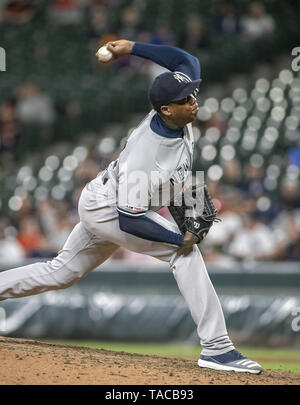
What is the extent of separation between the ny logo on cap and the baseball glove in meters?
0.68

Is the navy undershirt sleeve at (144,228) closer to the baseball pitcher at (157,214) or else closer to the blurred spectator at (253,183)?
the baseball pitcher at (157,214)

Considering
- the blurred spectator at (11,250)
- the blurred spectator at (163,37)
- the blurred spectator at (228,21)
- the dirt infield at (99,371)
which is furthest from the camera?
the blurred spectator at (228,21)

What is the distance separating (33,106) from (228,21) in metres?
3.87

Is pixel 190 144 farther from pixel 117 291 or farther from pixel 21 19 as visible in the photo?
pixel 21 19

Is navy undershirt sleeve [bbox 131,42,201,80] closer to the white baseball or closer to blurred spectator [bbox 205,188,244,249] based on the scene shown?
the white baseball

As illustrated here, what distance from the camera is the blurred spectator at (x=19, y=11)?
45.6 feet

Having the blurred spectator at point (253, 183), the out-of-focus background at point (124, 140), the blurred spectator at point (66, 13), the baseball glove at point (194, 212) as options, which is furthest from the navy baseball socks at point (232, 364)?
the blurred spectator at point (66, 13)

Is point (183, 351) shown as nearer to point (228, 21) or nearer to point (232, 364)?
point (232, 364)

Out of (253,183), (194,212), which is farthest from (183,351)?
(194,212)

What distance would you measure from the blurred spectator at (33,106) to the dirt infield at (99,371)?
717cm

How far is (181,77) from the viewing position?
452 cm

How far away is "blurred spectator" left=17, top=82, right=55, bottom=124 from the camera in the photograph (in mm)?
11742

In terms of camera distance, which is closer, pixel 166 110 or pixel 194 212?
pixel 166 110

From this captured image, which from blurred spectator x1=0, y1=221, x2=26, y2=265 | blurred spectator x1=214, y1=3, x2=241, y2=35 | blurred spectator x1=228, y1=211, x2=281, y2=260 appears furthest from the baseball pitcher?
blurred spectator x1=214, y1=3, x2=241, y2=35
